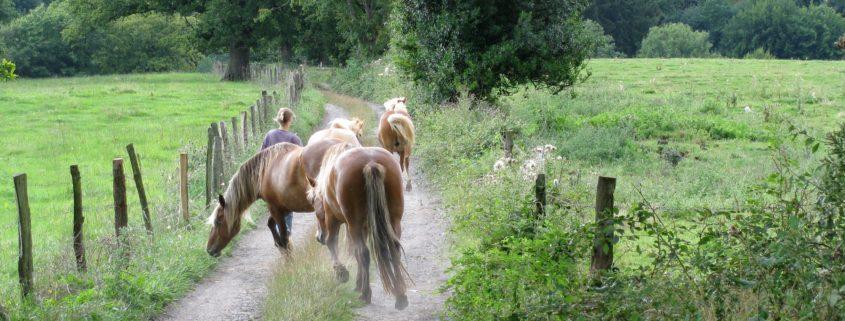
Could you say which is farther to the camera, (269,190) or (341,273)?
(269,190)

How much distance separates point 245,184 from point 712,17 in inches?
3132

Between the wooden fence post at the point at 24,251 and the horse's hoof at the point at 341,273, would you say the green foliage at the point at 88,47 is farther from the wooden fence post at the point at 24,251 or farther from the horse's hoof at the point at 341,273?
the wooden fence post at the point at 24,251

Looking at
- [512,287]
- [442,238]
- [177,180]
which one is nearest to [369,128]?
[177,180]

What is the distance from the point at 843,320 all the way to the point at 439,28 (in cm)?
1784

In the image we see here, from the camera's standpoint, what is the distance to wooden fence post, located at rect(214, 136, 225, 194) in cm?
1409

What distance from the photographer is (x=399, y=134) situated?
50.0 ft

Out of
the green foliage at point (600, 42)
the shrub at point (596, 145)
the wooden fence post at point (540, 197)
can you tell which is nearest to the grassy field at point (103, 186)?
the wooden fence post at point (540, 197)

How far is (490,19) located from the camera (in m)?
22.2

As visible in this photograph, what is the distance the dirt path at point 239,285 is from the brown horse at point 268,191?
441mm

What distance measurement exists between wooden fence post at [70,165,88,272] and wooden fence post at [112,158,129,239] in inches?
25.2

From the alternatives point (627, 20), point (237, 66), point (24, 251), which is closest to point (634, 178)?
point (24, 251)

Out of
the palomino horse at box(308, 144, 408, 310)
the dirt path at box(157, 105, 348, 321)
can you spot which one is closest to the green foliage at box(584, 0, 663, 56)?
the dirt path at box(157, 105, 348, 321)

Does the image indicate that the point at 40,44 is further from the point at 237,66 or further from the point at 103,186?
the point at 103,186

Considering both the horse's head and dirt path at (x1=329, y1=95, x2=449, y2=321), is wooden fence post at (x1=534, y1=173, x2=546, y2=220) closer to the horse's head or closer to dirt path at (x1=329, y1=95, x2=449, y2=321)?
dirt path at (x1=329, y1=95, x2=449, y2=321)
